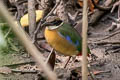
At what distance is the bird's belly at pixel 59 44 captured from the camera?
3902 mm

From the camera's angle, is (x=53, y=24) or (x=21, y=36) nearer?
(x=21, y=36)

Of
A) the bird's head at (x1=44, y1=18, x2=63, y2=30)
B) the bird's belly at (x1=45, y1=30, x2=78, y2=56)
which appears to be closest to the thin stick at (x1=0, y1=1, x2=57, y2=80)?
the bird's belly at (x1=45, y1=30, x2=78, y2=56)

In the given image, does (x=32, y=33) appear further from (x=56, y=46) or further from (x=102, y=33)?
(x=102, y=33)

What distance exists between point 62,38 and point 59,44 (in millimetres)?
109

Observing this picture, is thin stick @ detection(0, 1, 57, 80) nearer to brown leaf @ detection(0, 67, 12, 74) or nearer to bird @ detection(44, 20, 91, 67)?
bird @ detection(44, 20, 91, 67)

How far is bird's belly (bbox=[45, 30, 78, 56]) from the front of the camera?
3902 millimetres

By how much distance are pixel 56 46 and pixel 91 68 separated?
76 centimetres

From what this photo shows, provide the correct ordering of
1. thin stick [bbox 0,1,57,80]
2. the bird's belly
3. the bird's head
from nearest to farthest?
thin stick [bbox 0,1,57,80] → the bird's belly → the bird's head

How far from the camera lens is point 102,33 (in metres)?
5.93

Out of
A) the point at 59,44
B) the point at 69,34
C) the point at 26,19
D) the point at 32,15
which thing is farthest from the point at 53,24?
the point at 26,19

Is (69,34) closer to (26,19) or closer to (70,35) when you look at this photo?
(70,35)

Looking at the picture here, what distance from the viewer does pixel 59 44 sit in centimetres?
390

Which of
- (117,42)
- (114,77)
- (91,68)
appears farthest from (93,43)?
(114,77)

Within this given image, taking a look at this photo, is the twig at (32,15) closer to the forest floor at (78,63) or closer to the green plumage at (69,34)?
the forest floor at (78,63)
